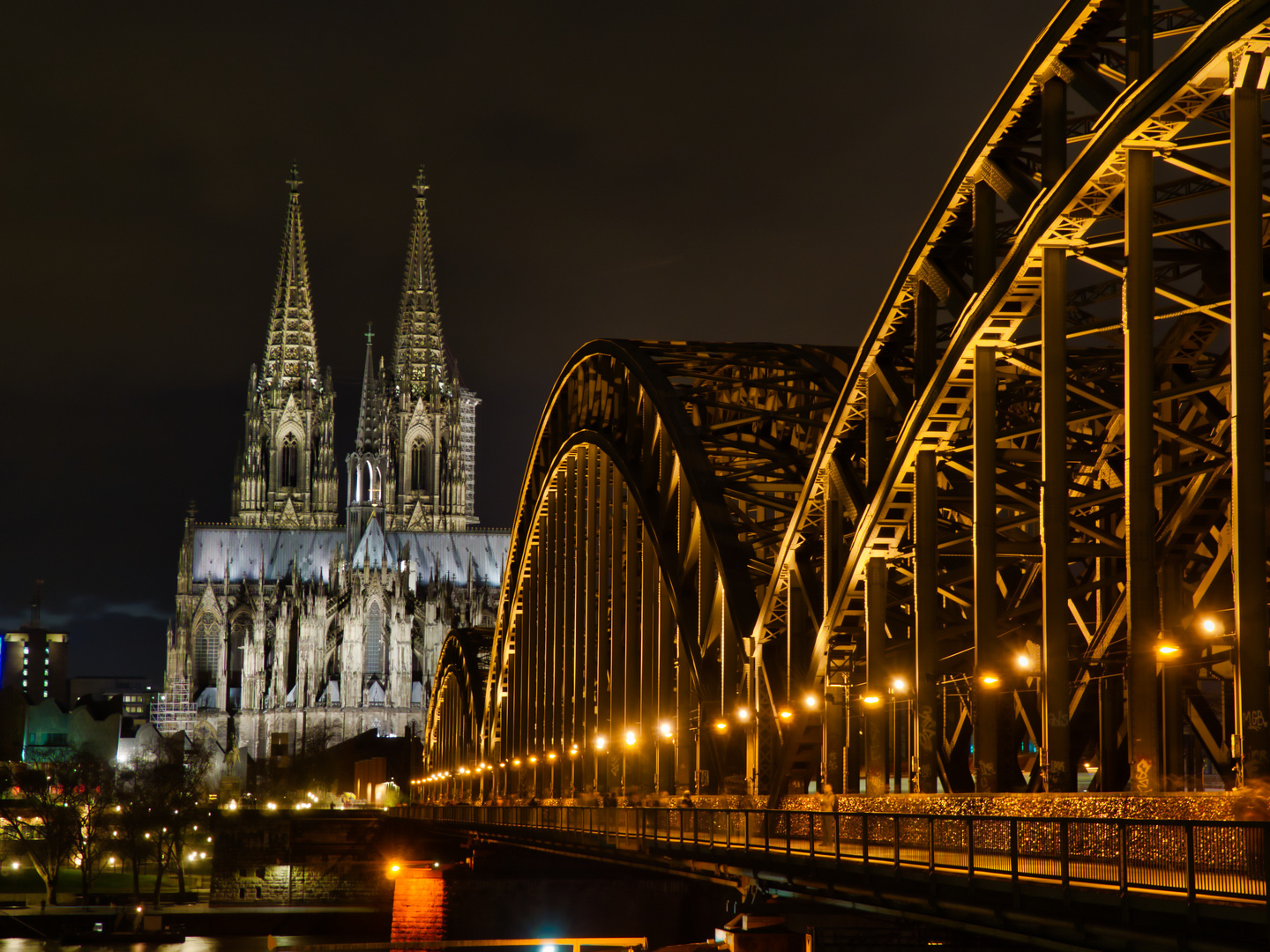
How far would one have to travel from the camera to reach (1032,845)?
16578mm

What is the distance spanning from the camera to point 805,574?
31047 millimetres

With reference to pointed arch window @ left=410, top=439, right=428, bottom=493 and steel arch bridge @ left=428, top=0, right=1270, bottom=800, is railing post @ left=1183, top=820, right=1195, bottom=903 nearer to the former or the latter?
steel arch bridge @ left=428, top=0, right=1270, bottom=800

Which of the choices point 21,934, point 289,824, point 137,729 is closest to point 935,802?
point 21,934

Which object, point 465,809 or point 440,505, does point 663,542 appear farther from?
point 440,505

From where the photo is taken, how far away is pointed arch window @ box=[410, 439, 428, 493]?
646 feet

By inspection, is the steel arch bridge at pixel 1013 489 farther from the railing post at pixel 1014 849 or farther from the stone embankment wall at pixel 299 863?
the stone embankment wall at pixel 299 863

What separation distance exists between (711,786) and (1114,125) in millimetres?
21907

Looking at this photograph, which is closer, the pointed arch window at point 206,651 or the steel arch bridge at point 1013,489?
the steel arch bridge at point 1013,489

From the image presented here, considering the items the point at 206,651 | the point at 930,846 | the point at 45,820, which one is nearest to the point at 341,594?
the point at 206,651

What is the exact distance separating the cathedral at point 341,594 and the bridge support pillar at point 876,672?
453 feet

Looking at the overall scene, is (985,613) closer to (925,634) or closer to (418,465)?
(925,634)

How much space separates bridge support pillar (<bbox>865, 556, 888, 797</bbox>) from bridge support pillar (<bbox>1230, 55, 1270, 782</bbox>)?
10.3 m

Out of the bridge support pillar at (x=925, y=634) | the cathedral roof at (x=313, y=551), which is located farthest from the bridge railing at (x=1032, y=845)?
the cathedral roof at (x=313, y=551)

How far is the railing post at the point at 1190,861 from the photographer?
13180mm
